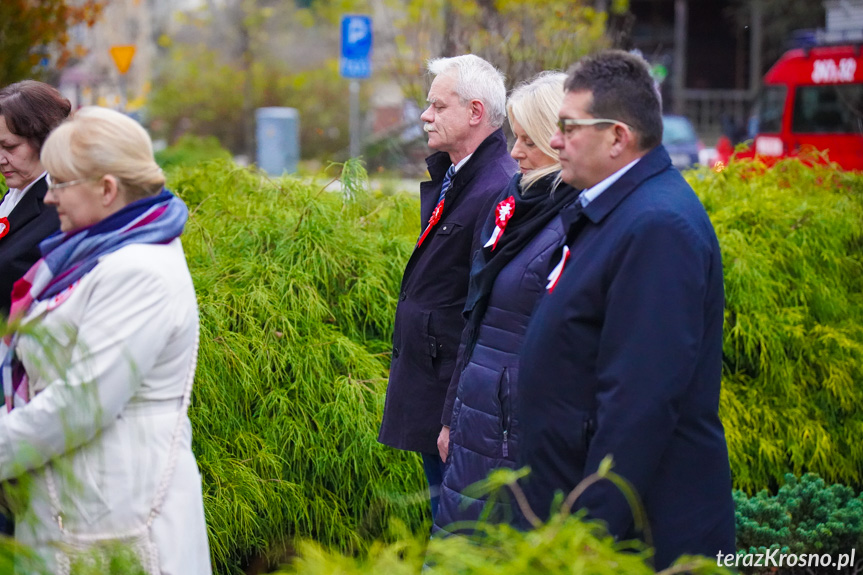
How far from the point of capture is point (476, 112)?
134 inches

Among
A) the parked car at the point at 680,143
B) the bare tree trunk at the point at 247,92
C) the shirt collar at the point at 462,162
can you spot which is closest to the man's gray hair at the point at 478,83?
the shirt collar at the point at 462,162

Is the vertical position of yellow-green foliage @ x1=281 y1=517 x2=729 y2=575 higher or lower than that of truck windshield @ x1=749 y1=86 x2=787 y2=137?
higher

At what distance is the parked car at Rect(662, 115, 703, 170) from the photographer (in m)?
19.5

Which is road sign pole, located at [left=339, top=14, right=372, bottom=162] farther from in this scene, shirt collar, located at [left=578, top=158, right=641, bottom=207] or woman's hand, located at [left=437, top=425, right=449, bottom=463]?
shirt collar, located at [left=578, top=158, right=641, bottom=207]

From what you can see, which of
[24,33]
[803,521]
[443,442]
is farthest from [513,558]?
[24,33]

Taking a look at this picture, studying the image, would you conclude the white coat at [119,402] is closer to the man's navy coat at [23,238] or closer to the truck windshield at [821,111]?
the man's navy coat at [23,238]

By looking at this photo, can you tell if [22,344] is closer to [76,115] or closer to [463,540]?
[76,115]

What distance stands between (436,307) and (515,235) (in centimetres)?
56

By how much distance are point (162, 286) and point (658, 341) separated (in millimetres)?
1063

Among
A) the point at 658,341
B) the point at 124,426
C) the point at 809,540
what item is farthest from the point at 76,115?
the point at 809,540

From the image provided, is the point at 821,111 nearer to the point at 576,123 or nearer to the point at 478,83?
the point at 478,83

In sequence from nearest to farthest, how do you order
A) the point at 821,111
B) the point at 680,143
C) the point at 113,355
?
the point at 113,355 → the point at 821,111 → the point at 680,143

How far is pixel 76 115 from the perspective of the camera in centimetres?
231

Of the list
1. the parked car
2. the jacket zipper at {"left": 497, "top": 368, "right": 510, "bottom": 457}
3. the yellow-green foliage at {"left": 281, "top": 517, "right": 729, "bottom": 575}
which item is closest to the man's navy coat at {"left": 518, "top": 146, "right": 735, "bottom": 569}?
Result: the jacket zipper at {"left": 497, "top": 368, "right": 510, "bottom": 457}
